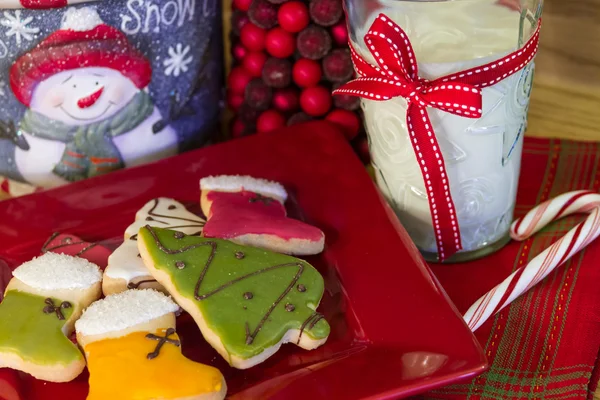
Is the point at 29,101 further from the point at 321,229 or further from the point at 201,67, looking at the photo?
the point at 321,229

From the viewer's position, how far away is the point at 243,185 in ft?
2.29

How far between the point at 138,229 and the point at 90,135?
0.47ft

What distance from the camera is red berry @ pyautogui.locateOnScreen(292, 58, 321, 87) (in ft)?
2.53

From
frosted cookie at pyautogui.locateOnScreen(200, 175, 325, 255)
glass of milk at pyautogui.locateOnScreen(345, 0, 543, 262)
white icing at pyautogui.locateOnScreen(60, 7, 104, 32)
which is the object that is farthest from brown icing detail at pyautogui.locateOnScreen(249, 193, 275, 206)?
white icing at pyautogui.locateOnScreen(60, 7, 104, 32)

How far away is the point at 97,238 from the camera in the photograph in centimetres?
70

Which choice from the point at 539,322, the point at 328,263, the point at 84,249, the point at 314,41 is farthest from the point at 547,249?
the point at 84,249

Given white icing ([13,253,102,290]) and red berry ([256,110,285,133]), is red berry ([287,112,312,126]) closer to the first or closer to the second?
red berry ([256,110,285,133])

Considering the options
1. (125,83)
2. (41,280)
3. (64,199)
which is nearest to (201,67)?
(125,83)

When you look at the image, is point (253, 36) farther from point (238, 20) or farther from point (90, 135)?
point (90, 135)

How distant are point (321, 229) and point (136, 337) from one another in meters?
0.22

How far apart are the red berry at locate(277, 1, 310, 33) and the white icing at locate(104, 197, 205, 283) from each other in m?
0.22

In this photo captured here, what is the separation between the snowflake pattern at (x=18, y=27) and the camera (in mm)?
648

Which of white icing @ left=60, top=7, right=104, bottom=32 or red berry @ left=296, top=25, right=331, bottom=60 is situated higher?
white icing @ left=60, top=7, right=104, bottom=32

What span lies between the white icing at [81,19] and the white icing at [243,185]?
0.57 feet
